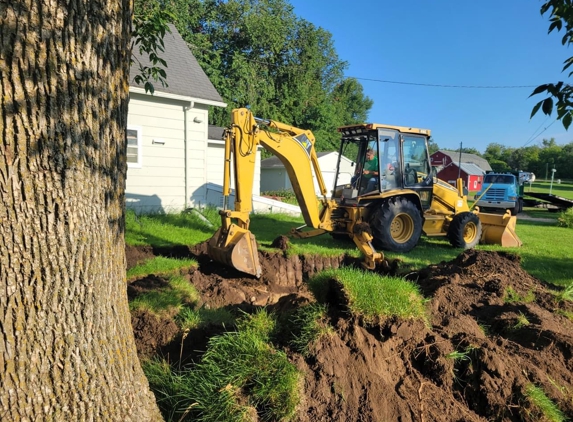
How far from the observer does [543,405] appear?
9.16 feet

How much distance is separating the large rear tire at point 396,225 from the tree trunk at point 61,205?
7003 mm

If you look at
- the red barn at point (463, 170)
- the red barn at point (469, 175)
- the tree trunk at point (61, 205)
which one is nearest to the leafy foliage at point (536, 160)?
the red barn at point (463, 170)

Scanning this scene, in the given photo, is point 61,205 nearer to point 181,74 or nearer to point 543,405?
point 543,405

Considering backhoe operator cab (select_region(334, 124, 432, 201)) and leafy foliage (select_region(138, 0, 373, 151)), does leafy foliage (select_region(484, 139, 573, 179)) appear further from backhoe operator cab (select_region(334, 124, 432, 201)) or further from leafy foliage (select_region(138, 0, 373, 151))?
backhoe operator cab (select_region(334, 124, 432, 201))

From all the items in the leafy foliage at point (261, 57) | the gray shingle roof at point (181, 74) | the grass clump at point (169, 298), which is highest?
the leafy foliage at point (261, 57)

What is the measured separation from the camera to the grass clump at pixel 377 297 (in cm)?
324

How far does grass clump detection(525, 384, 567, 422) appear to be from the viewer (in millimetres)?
2760

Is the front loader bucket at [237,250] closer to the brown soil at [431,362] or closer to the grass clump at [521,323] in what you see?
the brown soil at [431,362]

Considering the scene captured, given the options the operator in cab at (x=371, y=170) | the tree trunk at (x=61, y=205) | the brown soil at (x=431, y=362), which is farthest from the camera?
the operator in cab at (x=371, y=170)

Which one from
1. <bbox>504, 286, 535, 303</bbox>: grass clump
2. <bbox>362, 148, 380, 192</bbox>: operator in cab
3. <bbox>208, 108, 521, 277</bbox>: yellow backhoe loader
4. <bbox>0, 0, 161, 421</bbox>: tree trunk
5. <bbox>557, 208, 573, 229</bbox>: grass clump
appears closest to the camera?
<bbox>0, 0, 161, 421</bbox>: tree trunk

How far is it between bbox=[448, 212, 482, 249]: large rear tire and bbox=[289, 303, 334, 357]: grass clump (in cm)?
744

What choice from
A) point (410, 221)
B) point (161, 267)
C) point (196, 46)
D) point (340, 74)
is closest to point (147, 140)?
point (161, 267)

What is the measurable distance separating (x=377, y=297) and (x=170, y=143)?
1007cm

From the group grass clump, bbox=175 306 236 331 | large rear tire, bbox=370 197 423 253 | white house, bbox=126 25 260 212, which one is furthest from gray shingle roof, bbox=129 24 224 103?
grass clump, bbox=175 306 236 331
